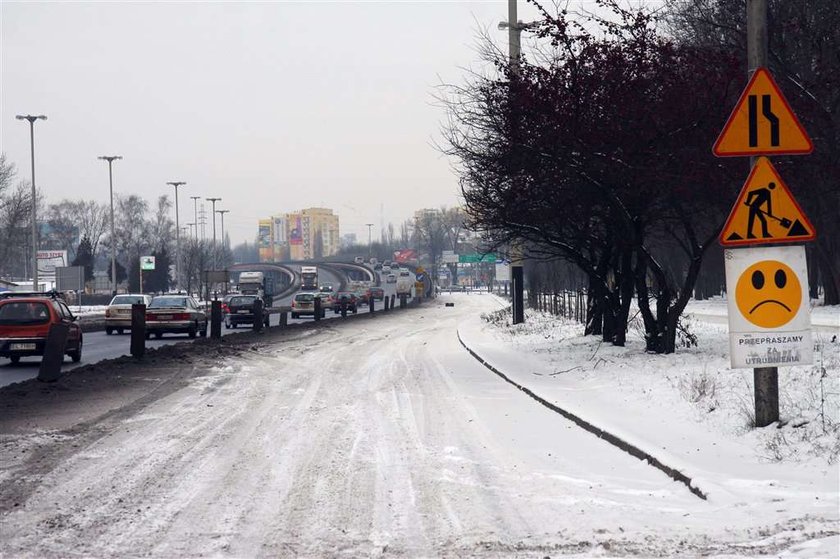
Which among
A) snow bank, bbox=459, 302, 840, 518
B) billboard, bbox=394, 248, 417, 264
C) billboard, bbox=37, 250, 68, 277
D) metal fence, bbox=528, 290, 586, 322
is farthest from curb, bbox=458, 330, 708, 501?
billboard, bbox=394, 248, 417, 264

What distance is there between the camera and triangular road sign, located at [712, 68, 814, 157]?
33.0 ft

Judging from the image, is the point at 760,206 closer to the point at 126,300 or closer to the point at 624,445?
the point at 624,445

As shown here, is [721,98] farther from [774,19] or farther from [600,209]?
[774,19]

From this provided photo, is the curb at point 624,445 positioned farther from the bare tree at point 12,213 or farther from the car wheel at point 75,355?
the bare tree at point 12,213

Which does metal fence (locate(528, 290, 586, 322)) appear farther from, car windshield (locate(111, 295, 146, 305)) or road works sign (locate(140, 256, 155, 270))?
road works sign (locate(140, 256, 155, 270))

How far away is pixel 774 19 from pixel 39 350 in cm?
1910

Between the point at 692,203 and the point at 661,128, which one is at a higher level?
the point at 661,128

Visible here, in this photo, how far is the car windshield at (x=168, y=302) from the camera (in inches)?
1501

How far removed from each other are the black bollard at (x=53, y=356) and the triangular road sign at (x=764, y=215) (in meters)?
13.0

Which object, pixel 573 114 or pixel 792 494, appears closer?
pixel 792 494

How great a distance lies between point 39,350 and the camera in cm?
2450

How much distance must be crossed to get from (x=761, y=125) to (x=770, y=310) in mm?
1798

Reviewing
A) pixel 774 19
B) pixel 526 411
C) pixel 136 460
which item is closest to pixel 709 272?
pixel 774 19

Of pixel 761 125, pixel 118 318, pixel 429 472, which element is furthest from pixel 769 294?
pixel 118 318
